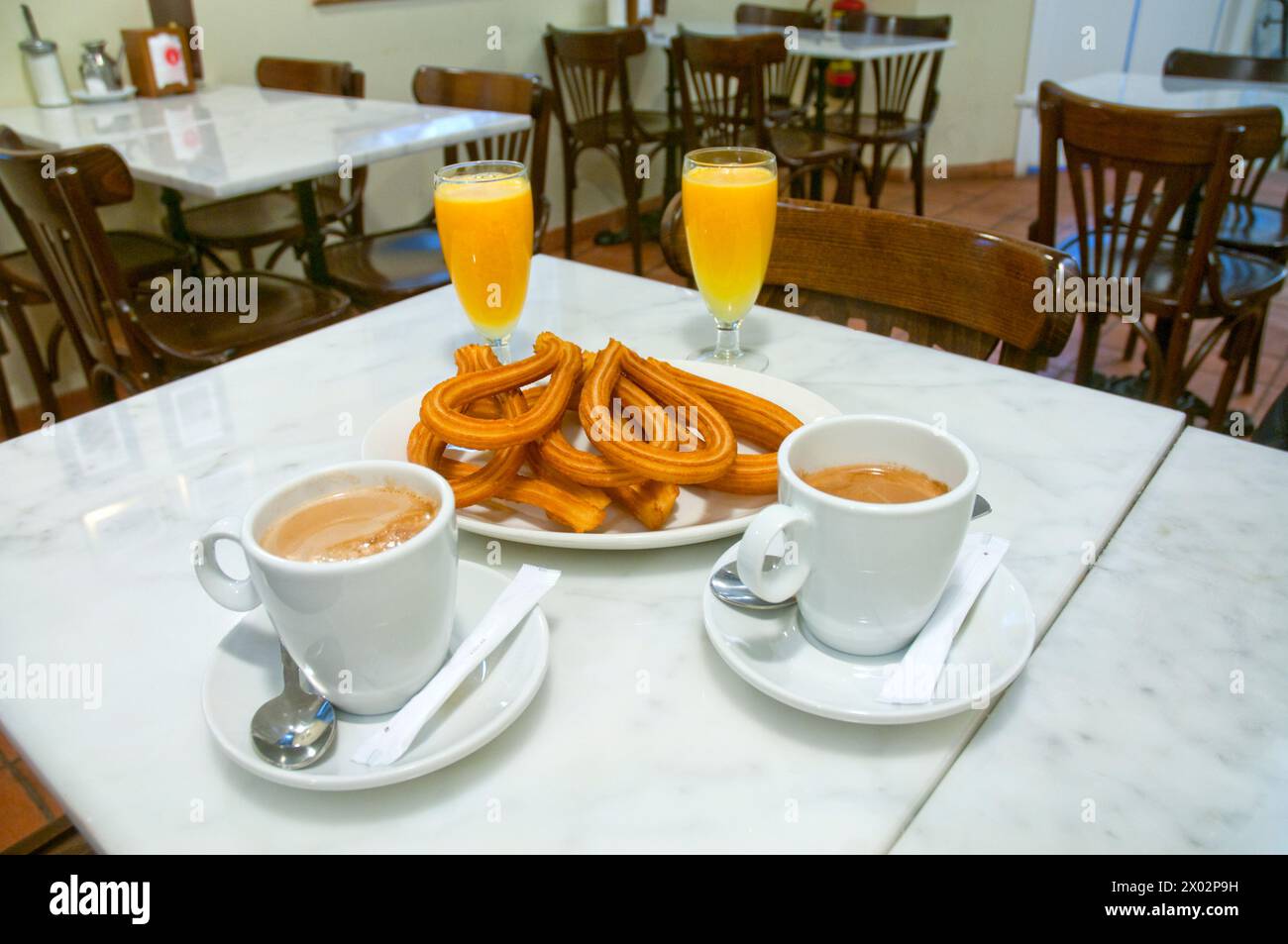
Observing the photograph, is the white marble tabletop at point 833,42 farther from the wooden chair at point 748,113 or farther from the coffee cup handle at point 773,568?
the coffee cup handle at point 773,568

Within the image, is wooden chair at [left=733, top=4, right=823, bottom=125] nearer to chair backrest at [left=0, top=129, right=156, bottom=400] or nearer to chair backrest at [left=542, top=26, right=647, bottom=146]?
chair backrest at [left=542, top=26, right=647, bottom=146]

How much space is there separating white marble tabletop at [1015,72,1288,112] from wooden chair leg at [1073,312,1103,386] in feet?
2.06

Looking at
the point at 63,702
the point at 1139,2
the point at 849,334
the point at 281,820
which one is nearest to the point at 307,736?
the point at 281,820

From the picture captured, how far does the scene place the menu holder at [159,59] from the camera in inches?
92.1

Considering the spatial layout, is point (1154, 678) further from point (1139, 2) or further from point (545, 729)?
point (1139, 2)

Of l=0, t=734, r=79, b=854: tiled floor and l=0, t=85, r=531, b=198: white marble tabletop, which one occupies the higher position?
l=0, t=85, r=531, b=198: white marble tabletop

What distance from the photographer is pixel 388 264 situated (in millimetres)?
2059

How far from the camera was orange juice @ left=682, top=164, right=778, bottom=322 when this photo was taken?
903 mm

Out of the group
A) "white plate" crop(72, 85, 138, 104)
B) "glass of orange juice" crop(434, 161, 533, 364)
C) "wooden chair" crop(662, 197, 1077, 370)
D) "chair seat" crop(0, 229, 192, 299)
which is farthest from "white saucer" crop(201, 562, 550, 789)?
"white plate" crop(72, 85, 138, 104)

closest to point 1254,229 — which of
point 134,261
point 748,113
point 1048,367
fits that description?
point 1048,367

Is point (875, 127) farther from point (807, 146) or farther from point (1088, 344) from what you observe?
point (1088, 344)

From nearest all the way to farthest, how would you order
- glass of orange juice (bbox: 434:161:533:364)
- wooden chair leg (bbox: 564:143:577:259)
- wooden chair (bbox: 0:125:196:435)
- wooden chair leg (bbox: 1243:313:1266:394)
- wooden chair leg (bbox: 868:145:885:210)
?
glass of orange juice (bbox: 434:161:533:364), wooden chair (bbox: 0:125:196:435), wooden chair leg (bbox: 1243:313:1266:394), wooden chair leg (bbox: 868:145:885:210), wooden chair leg (bbox: 564:143:577:259)

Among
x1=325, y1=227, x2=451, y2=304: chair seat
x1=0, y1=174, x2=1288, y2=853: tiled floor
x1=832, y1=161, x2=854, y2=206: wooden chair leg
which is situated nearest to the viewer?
x1=0, y1=174, x2=1288, y2=853: tiled floor

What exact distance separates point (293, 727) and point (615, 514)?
0.26m
